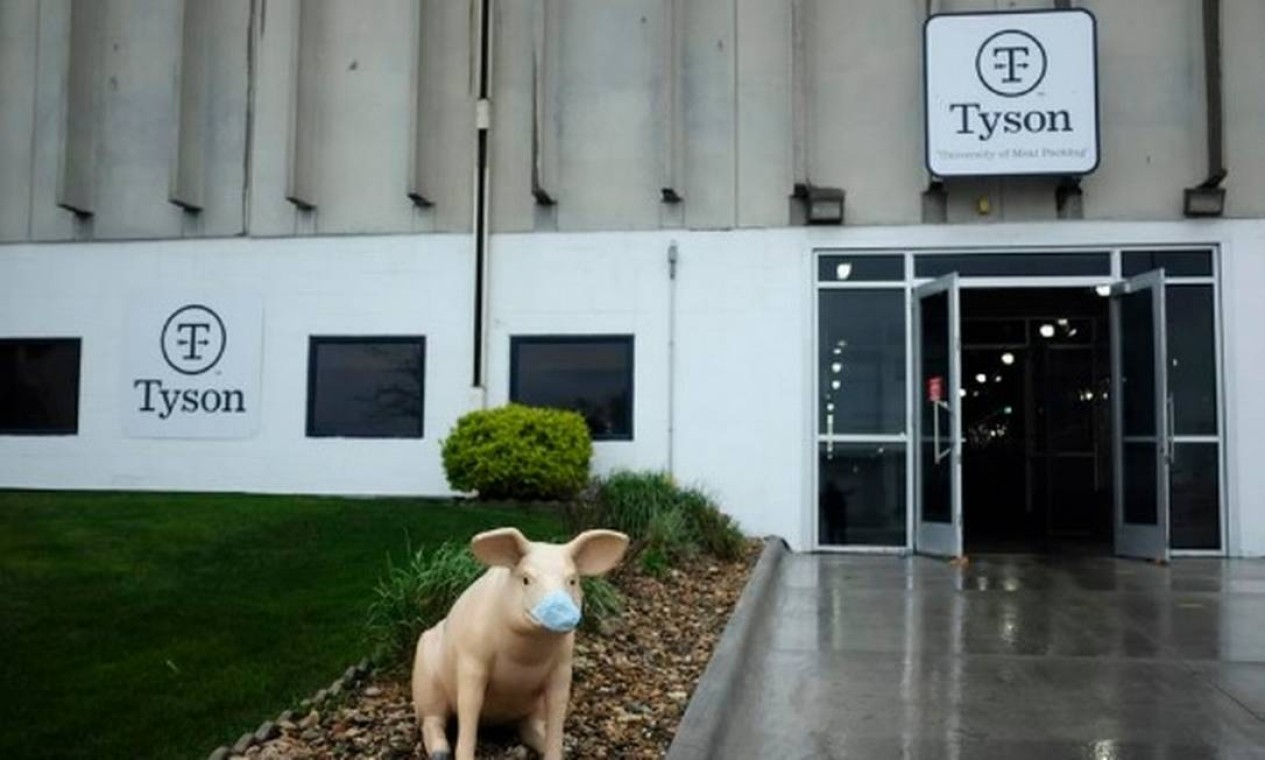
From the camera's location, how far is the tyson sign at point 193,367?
45.9 ft

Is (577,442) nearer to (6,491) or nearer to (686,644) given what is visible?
(686,644)

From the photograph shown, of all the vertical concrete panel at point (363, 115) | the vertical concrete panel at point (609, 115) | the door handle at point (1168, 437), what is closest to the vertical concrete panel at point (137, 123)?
the vertical concrete panel at point (363, 115)

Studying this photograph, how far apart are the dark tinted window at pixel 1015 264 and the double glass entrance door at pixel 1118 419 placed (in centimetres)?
36

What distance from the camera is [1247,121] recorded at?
12664 mm

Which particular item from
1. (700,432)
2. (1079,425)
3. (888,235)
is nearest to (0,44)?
(700,432)

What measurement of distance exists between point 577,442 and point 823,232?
348 centimetres

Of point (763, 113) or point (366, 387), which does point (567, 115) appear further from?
point (366, 387)

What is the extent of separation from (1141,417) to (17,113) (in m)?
13.2

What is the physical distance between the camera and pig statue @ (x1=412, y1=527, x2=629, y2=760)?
3980mm

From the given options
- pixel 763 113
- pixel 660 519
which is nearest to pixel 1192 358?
pixel 763 113

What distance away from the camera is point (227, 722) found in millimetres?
5047

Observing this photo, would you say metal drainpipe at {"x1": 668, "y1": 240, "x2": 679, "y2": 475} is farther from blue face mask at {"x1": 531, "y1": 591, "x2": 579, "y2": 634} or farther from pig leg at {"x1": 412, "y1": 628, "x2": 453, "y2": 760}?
blue face mask at {"x1": 531, "y1": 591, "x2": 579, "y2": 634}

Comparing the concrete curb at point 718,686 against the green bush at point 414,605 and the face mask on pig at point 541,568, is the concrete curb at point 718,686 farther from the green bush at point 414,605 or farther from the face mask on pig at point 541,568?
the green bush at point 414,605

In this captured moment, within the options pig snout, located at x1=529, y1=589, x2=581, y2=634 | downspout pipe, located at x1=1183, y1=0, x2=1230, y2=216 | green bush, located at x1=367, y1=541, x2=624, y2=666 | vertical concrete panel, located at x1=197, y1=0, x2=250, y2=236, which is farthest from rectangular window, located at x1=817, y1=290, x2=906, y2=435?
pig snout, located at x1=529, y1=589, x2=581, y2=634
